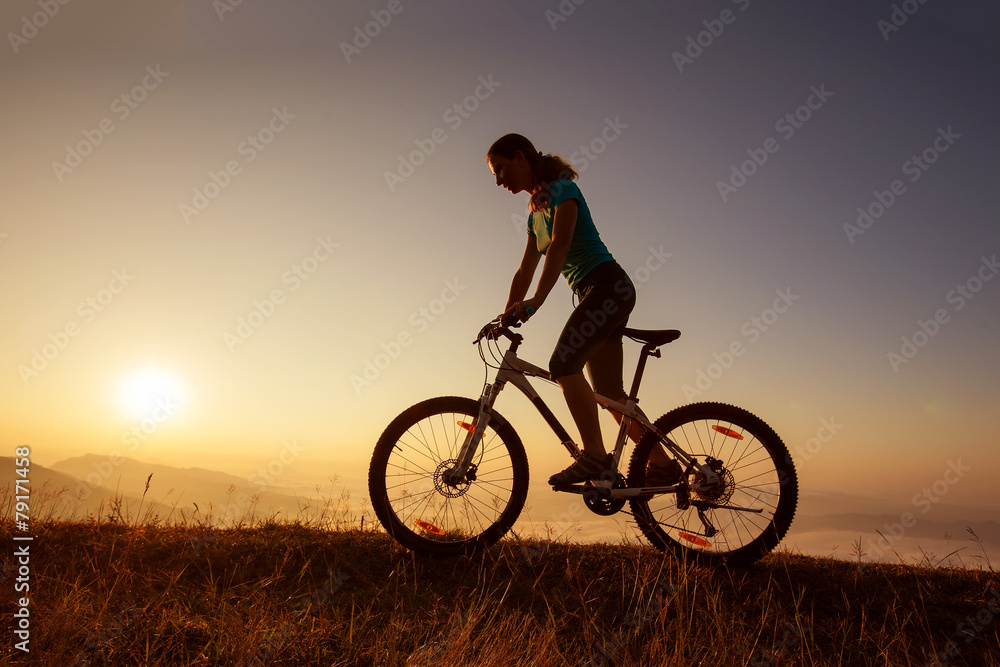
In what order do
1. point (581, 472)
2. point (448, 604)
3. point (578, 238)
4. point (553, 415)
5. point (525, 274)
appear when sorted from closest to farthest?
point (448, 604), point (581, 472), point (553, 415), point (578, 238), point (525, 274)

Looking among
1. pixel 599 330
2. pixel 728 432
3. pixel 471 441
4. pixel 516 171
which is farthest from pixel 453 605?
pixel 516 171

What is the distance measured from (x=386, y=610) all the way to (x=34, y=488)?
10.9 feet

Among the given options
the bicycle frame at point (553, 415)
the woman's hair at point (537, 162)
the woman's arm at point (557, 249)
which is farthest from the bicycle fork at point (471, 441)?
the woman's hair at point (537, 162)

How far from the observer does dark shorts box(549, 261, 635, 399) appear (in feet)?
12.5

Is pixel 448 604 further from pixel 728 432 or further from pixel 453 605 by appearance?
pixel 728 432

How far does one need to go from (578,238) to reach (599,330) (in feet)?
2.18

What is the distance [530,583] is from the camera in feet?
11.5

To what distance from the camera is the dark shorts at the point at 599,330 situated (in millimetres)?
3809

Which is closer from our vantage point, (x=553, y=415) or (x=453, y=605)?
(x=453, y=605)

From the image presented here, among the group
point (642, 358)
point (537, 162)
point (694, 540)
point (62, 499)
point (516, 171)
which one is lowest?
point (62, 499)

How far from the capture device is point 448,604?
3.18 metres

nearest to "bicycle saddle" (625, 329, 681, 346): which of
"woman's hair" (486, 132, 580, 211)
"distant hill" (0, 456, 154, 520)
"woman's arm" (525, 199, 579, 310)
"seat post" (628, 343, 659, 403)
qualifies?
"seat post" (628, 343, 659, 403)

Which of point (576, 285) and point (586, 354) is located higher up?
point (576, 285)

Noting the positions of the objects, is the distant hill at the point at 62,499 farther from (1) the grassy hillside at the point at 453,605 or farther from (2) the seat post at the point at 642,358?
(2) the seat post at the point at 642,358
